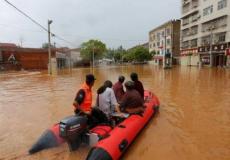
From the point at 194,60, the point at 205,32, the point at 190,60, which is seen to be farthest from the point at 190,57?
the point at 205,32

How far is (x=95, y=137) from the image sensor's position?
4.73m

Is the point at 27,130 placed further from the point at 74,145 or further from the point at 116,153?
the point at 116,153

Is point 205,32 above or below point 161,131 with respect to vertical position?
above

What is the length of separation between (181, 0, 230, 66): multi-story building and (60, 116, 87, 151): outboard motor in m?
36.3

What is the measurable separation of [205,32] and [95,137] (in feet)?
142

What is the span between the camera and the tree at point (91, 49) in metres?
65.8

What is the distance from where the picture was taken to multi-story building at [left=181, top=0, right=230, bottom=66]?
36.9 m

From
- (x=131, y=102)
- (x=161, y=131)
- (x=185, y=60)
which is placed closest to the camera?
(x=131, y=102)

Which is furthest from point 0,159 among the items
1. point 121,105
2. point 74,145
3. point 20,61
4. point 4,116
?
point 20,61

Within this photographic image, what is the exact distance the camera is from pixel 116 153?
4207 mm

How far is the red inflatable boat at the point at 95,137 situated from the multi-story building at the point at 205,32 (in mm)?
35643

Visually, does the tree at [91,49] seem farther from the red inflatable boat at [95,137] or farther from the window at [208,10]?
the red inflatable boat at [95,137]

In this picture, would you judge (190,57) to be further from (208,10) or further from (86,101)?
(86,101)

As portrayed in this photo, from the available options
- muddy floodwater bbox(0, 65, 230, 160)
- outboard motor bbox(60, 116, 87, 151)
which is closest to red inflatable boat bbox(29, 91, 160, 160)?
outboard motor bbox(60, 116, 87, 151)
